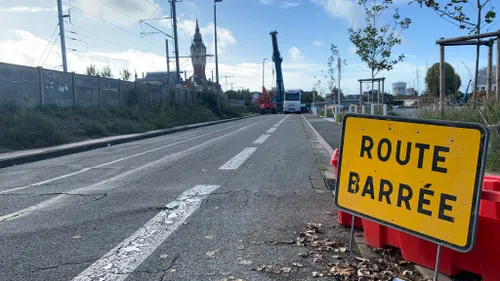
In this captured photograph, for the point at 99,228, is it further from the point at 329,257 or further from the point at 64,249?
the point at 329,257

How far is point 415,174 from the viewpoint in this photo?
9.95ft

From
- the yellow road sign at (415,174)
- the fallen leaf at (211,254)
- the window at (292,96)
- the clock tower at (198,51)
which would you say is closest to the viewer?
the yellow road sign at (415,174)

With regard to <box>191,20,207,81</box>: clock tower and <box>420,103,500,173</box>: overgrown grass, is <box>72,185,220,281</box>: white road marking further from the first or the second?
<box>191,20,207,81</box>: clock tower

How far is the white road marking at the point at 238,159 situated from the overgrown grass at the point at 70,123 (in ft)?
24.1

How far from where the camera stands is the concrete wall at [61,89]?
15898 millimetres

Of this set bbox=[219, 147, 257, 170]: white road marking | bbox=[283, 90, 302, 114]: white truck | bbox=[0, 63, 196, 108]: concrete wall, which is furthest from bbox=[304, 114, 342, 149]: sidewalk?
bbox=[283, 90, 302, 114]: white truck

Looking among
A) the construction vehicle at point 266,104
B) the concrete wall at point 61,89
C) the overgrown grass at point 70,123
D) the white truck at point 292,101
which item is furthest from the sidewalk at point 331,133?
the construction vehicle at point 266,104

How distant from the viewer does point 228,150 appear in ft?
39.6

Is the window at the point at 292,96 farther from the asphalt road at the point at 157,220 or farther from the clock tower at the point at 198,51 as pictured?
the asphalt road at the point at 157,220

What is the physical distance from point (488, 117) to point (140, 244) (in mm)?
5846

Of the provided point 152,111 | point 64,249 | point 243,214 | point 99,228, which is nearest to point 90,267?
point 64,249

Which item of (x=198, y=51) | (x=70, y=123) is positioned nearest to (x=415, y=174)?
(x=70, y=123)

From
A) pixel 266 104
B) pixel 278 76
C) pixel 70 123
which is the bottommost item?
pixel 70 123

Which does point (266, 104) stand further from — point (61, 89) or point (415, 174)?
point (415, 174)
